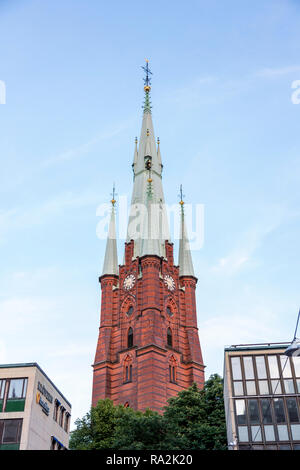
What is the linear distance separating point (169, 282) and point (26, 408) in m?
47.9

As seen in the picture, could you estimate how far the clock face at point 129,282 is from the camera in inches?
3472

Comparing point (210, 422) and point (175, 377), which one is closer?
point (210, 422)

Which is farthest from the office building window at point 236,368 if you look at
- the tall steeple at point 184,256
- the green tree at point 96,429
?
the tall steeple at point 184,256

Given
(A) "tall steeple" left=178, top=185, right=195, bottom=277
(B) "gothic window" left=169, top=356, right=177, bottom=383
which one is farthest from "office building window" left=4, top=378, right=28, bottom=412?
(A) "tall steeple" left=178, top=185, right=195, bottom=277

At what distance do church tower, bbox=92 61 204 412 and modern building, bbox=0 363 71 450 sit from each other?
28.2 meters

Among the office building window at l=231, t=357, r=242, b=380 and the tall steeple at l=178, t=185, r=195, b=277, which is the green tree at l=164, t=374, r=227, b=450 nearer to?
the office building window at l=231, t=357, r=242, b=380

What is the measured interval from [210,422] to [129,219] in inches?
1792

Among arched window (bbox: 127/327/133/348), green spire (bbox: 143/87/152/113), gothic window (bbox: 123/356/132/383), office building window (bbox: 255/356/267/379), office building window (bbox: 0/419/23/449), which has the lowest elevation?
office building window (bbox: 0/419/23/449)

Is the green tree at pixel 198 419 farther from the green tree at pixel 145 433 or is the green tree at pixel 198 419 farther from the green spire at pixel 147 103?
the green spire at pixel 147 103

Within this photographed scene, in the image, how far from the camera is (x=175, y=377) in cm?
8119

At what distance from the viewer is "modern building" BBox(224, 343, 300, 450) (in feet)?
131

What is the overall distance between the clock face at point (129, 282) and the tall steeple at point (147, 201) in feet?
11.8

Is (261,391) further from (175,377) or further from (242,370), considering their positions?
(175,377)
